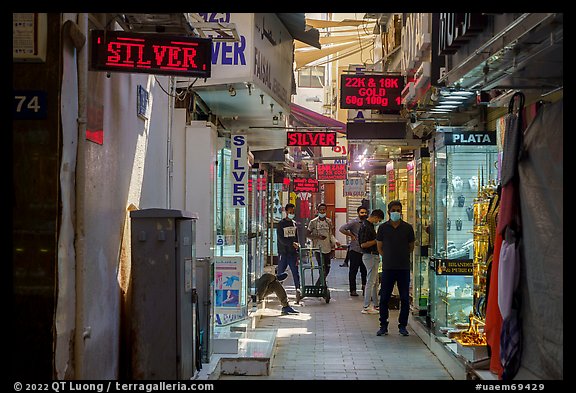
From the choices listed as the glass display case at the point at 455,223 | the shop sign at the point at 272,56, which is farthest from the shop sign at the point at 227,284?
the glass display case at the point at 455,223

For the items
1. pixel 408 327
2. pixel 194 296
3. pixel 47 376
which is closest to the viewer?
pixel 47 376

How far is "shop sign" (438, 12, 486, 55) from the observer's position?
5973mm

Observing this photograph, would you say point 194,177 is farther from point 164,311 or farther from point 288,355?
point 164,311

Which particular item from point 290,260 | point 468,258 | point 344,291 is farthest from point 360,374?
point 344,291

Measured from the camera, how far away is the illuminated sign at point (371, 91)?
13.7 meters

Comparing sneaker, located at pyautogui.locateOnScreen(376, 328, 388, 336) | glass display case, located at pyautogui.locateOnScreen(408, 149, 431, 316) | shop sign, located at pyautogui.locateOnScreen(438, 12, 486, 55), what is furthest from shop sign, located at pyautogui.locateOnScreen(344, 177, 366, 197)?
shop sign, located at pyautogui.locateOnScreen(438, 12, 486, 55)

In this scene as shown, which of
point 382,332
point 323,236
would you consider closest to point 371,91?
point 382,332

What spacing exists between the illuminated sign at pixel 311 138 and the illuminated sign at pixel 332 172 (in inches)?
567

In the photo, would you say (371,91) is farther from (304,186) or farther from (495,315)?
(304,186)

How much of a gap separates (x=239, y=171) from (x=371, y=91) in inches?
126

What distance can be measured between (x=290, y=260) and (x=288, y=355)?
22.8 ft

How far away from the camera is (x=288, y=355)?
36.0 ft

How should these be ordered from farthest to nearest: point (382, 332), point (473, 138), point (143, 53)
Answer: point (382, 332) < point (473, 138) < point (143, 53)

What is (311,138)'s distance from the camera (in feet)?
58.0
